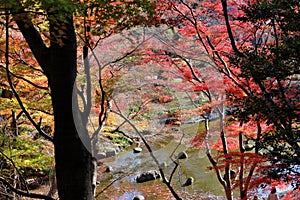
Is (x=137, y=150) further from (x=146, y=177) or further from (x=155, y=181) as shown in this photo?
(x=155, y=181)

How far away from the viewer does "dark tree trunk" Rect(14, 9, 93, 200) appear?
260 cm

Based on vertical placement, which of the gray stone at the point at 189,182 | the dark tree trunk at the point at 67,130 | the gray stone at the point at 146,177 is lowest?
the gray stone at the point at 189,182

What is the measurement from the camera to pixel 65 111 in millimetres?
2645

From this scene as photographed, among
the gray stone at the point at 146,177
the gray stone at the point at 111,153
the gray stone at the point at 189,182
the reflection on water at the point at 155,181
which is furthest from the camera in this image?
the gray stone at the point at 111,153

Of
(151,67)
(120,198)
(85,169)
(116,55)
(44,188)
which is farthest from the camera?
(44,188)

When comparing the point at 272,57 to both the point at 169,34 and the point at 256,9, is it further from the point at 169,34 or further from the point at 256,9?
the point at 169,34

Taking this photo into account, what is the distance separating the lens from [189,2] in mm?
5840

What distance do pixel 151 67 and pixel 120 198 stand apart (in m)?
4.95

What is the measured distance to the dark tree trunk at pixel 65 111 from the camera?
2.60 meters

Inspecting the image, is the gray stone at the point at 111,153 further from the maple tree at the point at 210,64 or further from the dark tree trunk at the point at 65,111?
the dark tree trunk at the point at 65,111

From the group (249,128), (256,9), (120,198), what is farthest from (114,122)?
(256,9)

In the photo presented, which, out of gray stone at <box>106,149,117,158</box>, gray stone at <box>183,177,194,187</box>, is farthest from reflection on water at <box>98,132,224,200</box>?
gray stone at <box>106,149,117,158</box>

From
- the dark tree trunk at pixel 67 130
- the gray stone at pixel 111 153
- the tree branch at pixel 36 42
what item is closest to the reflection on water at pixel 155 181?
the gray stone at pixel 111 153

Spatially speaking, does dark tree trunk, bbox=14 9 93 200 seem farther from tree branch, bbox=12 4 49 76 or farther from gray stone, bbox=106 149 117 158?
gray stone, bbox=106 149 117 158
